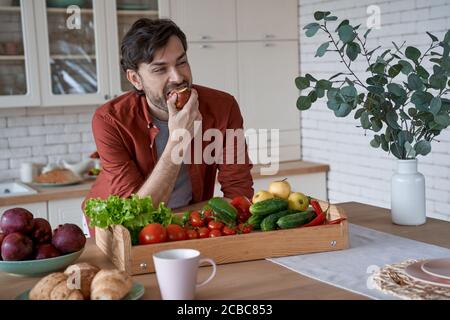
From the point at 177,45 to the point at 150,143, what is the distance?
16.5 inches

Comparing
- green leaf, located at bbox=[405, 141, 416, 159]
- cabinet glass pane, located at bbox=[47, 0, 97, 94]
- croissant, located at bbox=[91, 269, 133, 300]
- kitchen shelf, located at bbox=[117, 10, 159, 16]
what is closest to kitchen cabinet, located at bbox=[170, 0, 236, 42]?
kitchen shelf, located at bbox=[117, 10, 159, 16]

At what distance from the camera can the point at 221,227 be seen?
195 cm

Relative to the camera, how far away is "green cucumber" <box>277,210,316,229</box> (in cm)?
198

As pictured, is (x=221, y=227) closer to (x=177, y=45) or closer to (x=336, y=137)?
(x=177, y=45)

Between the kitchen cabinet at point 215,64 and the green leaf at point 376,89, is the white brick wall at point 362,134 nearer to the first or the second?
the kitchen cabinet at point 215,64

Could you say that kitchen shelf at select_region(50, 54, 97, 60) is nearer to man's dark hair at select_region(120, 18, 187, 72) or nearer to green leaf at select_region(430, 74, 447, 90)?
man's dark hair at select_region(120, 18, 187, 72)

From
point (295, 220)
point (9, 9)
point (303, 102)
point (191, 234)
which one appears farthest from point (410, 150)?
point (9, 9)

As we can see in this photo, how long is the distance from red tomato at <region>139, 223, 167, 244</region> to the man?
0.61m

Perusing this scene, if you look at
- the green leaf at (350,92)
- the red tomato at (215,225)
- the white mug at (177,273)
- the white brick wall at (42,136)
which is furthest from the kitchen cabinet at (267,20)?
the white mug at (177,273)

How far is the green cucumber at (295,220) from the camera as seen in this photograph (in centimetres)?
198

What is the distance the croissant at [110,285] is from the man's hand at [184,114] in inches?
48.4

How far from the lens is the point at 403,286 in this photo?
1604 millimetres

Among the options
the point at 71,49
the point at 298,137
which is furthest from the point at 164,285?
the point at 298,137

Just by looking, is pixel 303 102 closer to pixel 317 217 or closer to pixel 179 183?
pixel 317 217
